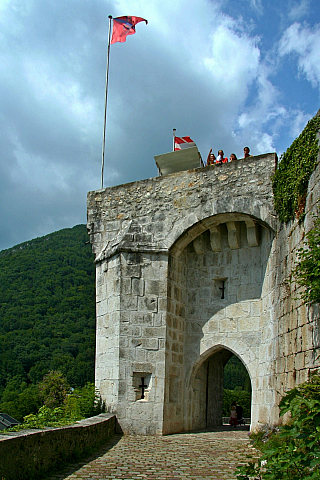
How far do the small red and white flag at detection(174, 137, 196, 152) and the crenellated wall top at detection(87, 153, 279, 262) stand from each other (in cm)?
152

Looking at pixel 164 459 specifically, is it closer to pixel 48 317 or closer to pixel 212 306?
pixel 212 306

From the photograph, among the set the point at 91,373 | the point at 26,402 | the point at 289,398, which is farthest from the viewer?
the point at 91,373

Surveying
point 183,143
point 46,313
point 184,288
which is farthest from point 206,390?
point 46,313

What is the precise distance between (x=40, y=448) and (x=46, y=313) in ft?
121

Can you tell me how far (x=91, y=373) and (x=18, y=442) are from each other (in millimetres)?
30007

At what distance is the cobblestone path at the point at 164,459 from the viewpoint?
5172mm

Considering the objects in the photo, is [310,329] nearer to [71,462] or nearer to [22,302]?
[71,462]

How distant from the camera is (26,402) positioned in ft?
75.3

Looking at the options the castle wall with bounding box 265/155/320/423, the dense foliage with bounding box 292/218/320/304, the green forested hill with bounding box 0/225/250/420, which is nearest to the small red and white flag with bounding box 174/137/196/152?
the castle wall with bounding box 265/155/320/423

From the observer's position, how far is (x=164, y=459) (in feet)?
20.5

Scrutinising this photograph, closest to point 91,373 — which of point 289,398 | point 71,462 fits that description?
point 71,462

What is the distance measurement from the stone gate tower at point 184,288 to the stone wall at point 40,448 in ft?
7.30

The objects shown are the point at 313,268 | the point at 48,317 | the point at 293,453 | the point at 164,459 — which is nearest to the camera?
the point at 293,453

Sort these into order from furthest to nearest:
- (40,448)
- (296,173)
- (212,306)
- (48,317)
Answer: (48,317) < (212,306) < (296,173) < (40,448)
